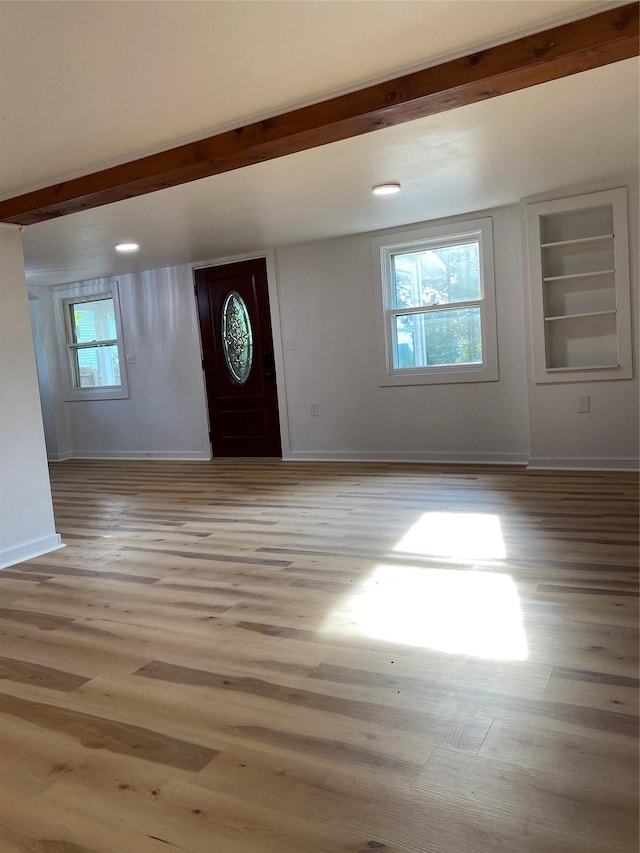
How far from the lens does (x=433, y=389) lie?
18.7 ft

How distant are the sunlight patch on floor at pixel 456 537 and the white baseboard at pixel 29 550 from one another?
2.11 metres

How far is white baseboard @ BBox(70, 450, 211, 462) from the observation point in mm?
7172

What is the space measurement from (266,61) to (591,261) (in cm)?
347

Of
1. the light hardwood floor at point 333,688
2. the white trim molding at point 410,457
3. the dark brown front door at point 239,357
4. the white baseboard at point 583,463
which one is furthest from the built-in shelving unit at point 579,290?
the dark brown front door at point 239,357

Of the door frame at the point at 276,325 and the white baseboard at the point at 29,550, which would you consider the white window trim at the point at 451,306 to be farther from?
the white baseboard at the point at 29,550

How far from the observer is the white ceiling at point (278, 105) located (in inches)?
79.0

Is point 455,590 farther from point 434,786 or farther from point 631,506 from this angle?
point 631,506

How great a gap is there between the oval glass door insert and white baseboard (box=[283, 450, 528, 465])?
3.54 ft

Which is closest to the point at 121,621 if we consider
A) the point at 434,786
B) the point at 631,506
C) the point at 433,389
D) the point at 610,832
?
the point at 434,786

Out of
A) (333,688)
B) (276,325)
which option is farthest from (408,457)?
(333,688)

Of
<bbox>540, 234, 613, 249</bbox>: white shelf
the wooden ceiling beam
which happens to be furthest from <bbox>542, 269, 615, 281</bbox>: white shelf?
the wooden ceiling beam

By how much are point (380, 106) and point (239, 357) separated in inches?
177

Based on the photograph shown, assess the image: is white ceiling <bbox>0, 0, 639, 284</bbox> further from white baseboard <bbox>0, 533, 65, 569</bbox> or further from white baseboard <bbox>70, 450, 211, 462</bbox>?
white baseboard <bbox>70, 450, 211, 462</bbox>

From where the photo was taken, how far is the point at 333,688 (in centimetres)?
196
